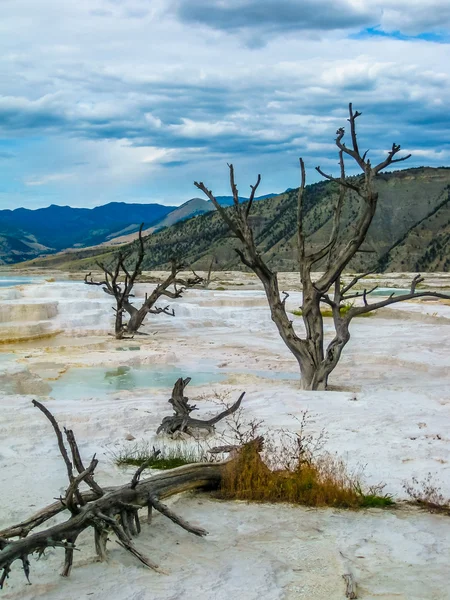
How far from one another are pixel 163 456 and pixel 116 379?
8486 millimetres

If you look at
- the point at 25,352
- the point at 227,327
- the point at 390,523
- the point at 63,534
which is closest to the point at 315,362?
the point at 390,523

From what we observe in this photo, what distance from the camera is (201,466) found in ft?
20.1

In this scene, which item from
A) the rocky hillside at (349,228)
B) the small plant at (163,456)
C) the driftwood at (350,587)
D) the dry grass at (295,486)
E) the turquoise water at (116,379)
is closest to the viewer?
the driftwood at (350,587)

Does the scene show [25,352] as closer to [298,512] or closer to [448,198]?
[298,512]

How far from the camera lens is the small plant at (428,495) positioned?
577 centimetres

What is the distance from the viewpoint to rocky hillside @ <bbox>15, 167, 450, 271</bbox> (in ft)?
350

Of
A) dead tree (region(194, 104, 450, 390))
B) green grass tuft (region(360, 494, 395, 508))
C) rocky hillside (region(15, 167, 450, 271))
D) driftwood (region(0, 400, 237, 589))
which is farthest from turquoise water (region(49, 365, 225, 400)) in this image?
rocky hillside (region(15, 167, 450, 271))

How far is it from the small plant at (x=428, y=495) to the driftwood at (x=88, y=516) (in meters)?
2.03

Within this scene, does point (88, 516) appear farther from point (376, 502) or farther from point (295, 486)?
point (376, 502)

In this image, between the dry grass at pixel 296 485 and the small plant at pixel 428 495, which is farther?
the dry grass at pixel 296 485

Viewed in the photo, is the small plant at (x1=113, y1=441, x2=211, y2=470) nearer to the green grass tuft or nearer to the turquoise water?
the green grass tuft

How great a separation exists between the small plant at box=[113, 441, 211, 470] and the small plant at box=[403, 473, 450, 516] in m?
2.01

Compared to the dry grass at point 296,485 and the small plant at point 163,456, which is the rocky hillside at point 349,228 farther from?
the dry grass at point 296,485

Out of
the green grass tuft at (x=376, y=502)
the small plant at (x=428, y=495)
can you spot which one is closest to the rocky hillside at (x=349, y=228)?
the small plant at (x=428, y=495)
